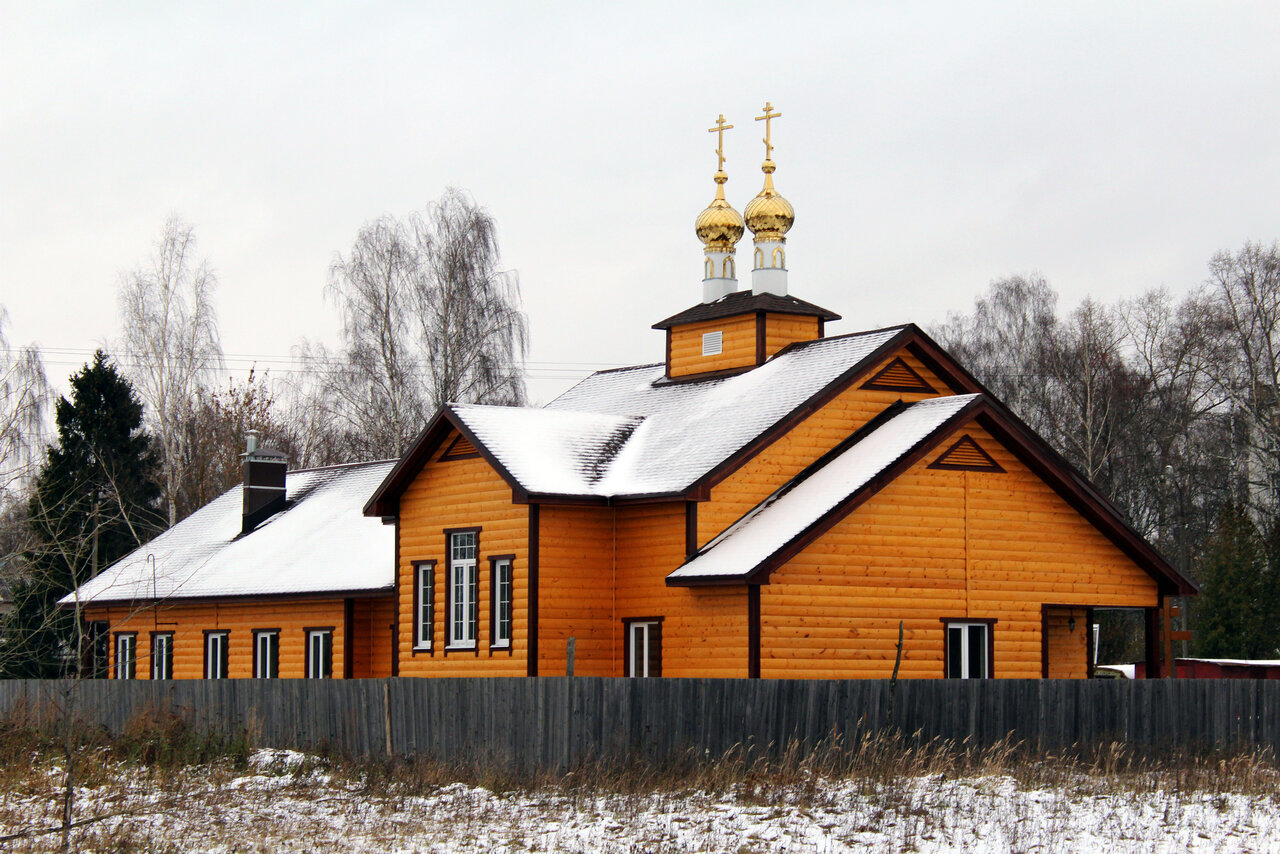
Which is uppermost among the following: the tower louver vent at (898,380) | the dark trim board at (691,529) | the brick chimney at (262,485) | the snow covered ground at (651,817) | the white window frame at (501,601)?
the tower louver vent at (898,380)

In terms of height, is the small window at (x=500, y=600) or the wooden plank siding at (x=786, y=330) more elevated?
the wooden plank siding at (x=786, y=330)

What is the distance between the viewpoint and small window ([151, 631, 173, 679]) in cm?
3462

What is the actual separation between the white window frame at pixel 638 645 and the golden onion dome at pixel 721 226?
9684 mm

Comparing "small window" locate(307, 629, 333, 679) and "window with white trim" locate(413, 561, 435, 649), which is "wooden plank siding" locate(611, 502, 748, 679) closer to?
"window with white trim" locate(413, 561, 435, 649)

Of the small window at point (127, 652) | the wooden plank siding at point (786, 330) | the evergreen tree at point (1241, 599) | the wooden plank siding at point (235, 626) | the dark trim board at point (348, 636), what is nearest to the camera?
the wooden plank siding at point (786, 330)

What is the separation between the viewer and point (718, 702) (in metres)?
18.9

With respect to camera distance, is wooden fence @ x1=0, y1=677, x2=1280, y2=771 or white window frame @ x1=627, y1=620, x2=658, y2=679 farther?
white window frame @ x1=627, y1=620, x2=658, y2=679

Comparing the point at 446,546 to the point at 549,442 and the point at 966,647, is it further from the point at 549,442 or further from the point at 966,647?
the point at 966,647

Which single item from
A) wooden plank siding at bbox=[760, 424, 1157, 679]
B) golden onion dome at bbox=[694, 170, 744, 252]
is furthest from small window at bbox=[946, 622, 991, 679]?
golden onion dome at bbox=[694, 170, 744, 252]

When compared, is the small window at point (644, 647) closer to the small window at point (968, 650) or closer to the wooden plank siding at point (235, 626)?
the small window at point (968, 650)

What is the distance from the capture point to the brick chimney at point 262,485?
36688 millimetres

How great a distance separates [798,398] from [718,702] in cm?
777

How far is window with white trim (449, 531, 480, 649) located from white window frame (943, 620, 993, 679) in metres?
6.90

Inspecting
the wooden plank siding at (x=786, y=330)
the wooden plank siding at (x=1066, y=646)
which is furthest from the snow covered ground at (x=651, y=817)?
the wooden plank siding at (x=786, y=330)
